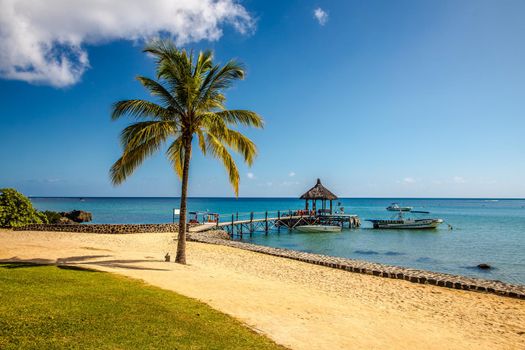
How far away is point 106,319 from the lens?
6.17 m

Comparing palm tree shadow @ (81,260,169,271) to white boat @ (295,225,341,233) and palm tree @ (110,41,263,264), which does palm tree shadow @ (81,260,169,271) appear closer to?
palm tree @ (110,41,263,264)

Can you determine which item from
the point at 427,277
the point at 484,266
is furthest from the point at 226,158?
the point at 484,266

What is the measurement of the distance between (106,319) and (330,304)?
5.87m

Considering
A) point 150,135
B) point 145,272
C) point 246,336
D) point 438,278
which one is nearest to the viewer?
point 246,336

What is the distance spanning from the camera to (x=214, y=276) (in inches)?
473

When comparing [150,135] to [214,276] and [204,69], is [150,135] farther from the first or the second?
[214,276]

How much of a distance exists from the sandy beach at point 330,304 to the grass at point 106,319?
33.0 inches

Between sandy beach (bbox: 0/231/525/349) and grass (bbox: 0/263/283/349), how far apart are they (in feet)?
2.75

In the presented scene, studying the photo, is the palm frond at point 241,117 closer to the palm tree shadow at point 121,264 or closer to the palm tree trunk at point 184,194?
the palm tree trunk at point 184,194

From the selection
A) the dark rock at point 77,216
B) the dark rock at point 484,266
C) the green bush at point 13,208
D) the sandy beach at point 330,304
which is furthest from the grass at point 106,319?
the dark rock at point 77,216

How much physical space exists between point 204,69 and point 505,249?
2831cm

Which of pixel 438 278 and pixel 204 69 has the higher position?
pixel 204 69

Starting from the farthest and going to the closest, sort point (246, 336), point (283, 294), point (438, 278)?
point (438, 278) < point (283, 294) < point (246, 336)

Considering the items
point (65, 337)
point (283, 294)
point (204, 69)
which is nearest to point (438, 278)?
point (283, 294)
